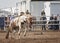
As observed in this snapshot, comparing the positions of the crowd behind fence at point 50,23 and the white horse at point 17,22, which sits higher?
the white horse at point 17,22

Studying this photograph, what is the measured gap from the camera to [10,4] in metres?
31.6

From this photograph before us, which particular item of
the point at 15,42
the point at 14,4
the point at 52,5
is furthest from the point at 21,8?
the point at 15,42

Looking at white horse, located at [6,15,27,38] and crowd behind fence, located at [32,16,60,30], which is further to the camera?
crowd behind fence, located at [32,16,60,30]

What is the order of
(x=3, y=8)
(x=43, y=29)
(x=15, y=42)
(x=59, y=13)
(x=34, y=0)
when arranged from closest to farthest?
(x=15, y=42)
(x=43, y=29)
(x=59, y=13)
(x=34, y=0)
(x=3, y=8)

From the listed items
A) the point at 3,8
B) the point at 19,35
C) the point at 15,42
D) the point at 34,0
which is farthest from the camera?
the point at 3,8

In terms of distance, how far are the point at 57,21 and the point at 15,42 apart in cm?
915

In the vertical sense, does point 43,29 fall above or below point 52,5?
below

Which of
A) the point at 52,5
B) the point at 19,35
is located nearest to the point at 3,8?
the point at 52,5

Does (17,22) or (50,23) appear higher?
(17,22)

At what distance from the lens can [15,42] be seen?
40.1 ft

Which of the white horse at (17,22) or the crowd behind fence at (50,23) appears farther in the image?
the crowd behind fence at (50,23)

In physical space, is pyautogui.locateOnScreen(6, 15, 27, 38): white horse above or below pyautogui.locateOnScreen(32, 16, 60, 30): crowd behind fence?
above

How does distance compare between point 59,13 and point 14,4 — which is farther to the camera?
point 14,4

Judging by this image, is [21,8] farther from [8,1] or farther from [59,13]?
[59,13]
